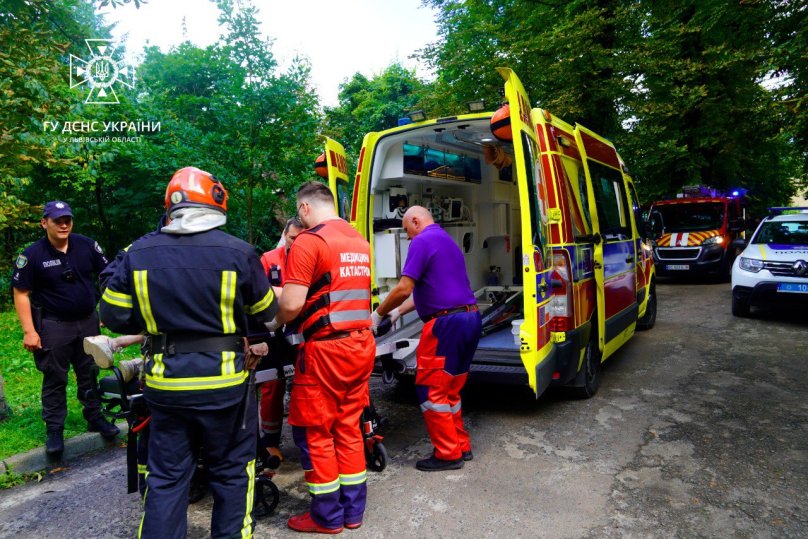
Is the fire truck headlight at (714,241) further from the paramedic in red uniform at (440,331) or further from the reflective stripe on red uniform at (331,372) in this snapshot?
the reflective stripe on red uniform at (331,372)

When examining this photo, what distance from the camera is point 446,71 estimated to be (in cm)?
1307

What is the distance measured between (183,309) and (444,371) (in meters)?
1.89

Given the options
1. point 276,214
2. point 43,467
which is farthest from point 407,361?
point 276,214

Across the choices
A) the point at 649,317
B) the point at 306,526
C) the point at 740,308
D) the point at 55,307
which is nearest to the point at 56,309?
the point at 55,307

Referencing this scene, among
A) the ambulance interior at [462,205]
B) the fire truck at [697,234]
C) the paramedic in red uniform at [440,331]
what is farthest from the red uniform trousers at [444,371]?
the fire truck at [697,234]

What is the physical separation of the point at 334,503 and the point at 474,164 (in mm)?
4827

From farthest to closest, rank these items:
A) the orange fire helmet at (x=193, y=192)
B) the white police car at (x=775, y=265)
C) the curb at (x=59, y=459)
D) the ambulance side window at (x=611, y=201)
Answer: the white police car at (x=775, y=265), the ambulance side window at (x=611, y=201), the curb at (x=59, y=459), the orange fire helmet at (x=193, y=192)

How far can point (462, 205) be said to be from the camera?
693 centimetres

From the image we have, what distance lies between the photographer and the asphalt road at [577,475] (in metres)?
3.08

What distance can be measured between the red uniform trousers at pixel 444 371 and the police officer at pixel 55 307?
97.6 inches

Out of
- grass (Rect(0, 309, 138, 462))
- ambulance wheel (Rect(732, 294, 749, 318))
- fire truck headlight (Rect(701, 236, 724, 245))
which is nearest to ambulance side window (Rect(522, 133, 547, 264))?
grass (Rect(0, 309, 138, 462))

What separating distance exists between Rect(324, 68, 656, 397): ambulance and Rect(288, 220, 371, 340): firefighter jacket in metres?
0.76

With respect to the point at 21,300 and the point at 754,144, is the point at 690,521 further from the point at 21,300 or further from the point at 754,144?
the point at 754,144

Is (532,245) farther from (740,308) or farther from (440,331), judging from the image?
(740,308)
